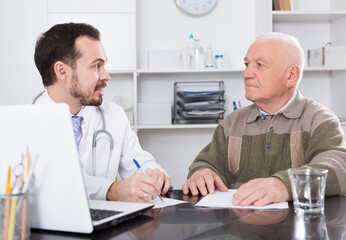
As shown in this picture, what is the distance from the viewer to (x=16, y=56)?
10.8 ft

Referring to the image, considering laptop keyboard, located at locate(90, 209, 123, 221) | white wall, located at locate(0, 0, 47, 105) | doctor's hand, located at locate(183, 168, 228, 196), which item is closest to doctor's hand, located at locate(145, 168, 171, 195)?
doctor's hand, located at locate(183, 168, 228, 196)

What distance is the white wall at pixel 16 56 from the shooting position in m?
3.30

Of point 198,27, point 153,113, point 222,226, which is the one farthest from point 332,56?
point 222,226

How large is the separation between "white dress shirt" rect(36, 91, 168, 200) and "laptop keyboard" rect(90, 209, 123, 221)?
2.22ft

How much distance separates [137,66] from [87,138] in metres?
1.79

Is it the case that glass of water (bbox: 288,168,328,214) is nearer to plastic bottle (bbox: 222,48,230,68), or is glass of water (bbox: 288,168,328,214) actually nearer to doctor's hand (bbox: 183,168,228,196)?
doctor's hand (bbox: 183,168,228,196)

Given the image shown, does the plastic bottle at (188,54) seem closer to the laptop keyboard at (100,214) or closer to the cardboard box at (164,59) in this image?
the cardboard box at (164,59)

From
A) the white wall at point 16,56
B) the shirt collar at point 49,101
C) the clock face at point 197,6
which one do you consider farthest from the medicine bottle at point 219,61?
the shirt collar at point 49,101

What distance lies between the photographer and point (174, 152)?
3701 millimetres

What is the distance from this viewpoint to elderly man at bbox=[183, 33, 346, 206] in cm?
160

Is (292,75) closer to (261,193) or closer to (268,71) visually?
(268,71)

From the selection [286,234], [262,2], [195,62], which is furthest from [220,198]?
[262,2]

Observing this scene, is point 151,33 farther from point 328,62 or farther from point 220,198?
point 220,198

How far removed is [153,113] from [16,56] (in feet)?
3.46
